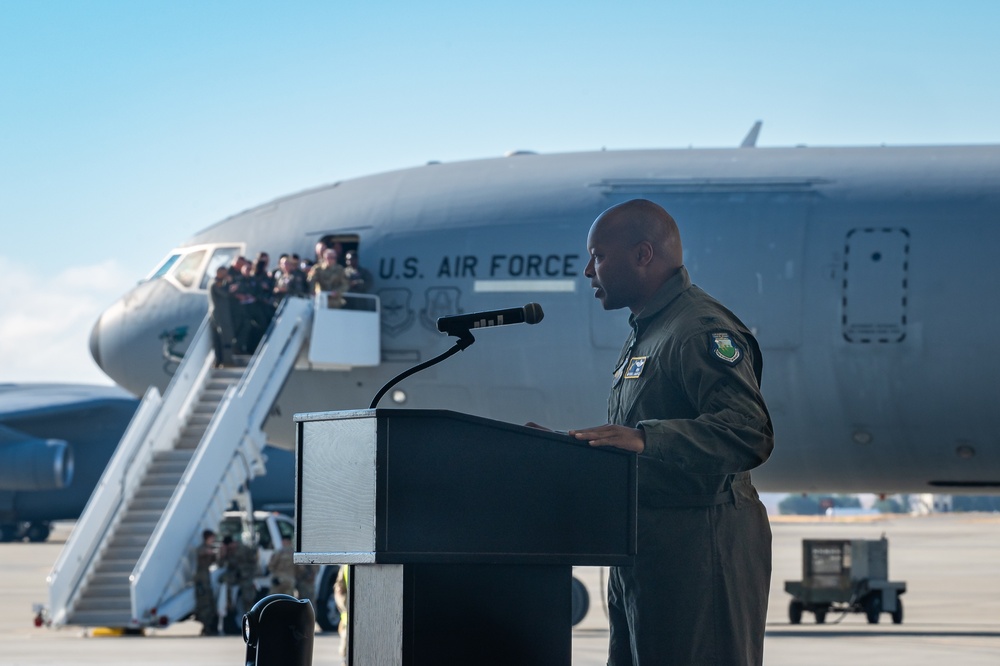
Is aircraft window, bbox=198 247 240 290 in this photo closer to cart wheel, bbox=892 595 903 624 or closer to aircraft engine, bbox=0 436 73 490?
cart wheel, bbox=892 595 903 624

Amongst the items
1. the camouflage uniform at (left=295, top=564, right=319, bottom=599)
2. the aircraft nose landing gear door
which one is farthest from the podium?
the camouflage uniform at (left=295, top=564, right=319, bottom=599)

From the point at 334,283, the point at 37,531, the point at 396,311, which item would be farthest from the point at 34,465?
the point at 396,311

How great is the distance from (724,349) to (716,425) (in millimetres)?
268

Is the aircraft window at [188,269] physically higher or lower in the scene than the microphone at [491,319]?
higher

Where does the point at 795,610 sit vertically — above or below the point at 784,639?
below

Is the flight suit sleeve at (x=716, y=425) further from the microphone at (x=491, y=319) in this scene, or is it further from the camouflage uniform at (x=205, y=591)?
the camouflage uniform at (x=205, y=591)

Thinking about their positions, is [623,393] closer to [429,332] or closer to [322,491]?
[322,491]

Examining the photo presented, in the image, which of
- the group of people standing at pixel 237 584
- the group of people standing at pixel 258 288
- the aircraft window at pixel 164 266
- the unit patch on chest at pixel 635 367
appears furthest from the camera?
the aircraft window at pixel 164 266

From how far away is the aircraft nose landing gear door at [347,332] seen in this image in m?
17.0

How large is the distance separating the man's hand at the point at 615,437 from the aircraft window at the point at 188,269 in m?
15.2

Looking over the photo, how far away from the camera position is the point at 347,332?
17.0 meters

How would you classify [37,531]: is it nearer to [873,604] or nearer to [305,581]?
[305,581]

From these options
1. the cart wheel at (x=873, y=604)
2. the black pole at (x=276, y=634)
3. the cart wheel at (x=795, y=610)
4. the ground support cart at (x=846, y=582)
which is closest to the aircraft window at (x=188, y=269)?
the ground support cart at (x=846, y=582)

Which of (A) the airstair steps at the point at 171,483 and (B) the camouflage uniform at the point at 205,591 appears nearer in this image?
(A) the airstair steps at the point at 171,483
